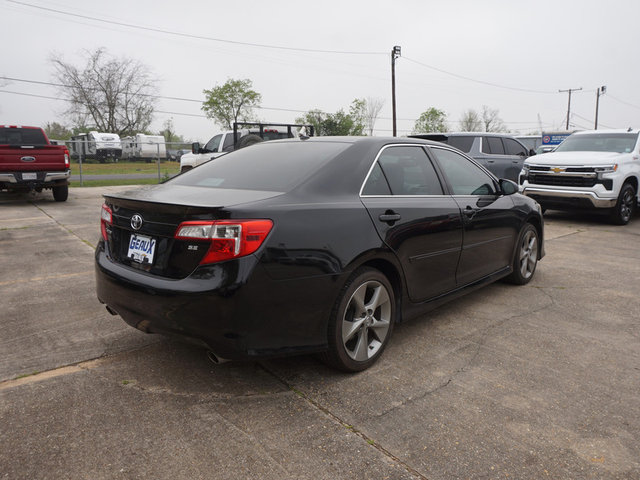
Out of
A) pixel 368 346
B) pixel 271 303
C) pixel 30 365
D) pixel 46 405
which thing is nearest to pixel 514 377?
pixel 368 346

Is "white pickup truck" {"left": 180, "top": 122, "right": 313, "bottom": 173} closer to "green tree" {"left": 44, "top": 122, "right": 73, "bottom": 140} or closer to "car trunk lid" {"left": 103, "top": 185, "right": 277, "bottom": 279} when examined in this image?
"car trunk lid" {"left": 103, "top": 185, "right": 277, "bottom": 279}

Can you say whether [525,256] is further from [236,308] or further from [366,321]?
[236,308]

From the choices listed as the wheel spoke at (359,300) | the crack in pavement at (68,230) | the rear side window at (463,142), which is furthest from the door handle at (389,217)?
the rear side window at (463,142)

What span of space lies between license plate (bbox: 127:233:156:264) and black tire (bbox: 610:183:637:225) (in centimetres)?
919

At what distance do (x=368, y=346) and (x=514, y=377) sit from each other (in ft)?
3.05

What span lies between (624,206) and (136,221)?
376 inches

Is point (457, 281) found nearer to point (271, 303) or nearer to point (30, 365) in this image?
point (271, 303)

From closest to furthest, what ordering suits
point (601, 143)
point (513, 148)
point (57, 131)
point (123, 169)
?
1. point (601, 143)
2. point (513, 148)
3. point (123, 169)
4. point (57, 131)

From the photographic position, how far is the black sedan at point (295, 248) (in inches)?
96.2

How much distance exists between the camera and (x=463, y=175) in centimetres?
413

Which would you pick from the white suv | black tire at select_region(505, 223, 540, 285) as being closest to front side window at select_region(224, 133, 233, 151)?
the white suv

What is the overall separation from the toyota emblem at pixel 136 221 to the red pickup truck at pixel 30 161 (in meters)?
10.5

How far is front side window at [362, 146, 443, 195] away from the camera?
3.24m

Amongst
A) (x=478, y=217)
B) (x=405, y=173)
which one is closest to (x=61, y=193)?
(x=405, y=173)
